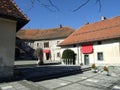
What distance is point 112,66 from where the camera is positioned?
22.8 meters

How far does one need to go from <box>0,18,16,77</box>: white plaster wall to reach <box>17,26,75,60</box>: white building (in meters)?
30.3

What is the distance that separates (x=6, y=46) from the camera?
11.2 m

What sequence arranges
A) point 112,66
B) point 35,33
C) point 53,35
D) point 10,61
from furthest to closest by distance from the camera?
1. point 35,33
2. point 53,35
3. point 112,66
4. point 10,61

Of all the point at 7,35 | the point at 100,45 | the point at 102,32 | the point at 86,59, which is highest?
the point at 102,32

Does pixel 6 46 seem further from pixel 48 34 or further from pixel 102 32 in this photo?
pixel 48 34

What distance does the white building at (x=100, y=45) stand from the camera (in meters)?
23.7

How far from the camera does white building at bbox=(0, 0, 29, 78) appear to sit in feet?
36.0

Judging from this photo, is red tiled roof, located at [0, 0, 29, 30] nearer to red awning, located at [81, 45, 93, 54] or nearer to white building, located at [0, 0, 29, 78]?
white building, located at [0, 0, 29, 78]

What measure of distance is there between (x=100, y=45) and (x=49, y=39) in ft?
68.8

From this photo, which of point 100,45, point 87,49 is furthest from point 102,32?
point 87,49

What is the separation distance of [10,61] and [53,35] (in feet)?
109

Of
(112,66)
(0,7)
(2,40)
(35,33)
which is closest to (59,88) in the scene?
(2,40)

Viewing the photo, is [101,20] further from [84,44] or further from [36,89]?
[36,89]

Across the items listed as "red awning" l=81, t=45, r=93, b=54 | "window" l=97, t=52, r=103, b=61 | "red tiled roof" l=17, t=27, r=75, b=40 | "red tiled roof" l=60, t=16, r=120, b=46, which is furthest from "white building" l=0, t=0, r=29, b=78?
"red tiled roof" l=17, t=27, r=75, b=40
